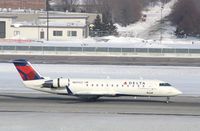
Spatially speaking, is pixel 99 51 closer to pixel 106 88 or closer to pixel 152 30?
pixel 106 88

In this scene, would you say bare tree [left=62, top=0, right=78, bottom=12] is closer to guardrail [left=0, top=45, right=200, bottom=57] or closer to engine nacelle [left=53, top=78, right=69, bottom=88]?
guardrail [left=0, top=45, right=200, bottom=57]

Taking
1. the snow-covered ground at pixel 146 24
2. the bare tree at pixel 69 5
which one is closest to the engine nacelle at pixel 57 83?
the snow-covered ground at pixel 146 24

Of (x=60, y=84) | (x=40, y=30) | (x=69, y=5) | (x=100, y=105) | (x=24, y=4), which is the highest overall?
(x=69, y=5)

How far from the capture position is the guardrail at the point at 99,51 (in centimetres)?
7712

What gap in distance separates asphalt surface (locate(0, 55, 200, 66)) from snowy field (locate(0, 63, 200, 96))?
511cm

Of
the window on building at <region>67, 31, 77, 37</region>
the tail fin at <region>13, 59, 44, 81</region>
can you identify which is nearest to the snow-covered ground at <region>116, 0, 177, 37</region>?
the window on building at <region>67, 31, 77, 37</region>

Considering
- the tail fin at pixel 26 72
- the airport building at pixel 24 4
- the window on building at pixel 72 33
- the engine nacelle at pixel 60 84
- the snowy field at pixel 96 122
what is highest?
the airport building at pixel 24 4

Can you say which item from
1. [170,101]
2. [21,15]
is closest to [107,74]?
[170,101]

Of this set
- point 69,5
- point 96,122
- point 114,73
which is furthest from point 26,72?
point 69,5

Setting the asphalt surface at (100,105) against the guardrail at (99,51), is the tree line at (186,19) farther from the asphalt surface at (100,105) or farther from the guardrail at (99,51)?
the asphalt surface at (100,105)

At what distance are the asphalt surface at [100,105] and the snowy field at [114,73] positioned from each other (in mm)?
5115

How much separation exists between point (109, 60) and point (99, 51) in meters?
7.41

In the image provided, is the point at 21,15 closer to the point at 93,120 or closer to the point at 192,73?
the point at 192,73

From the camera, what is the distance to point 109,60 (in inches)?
2813
